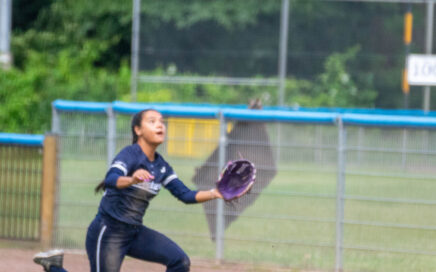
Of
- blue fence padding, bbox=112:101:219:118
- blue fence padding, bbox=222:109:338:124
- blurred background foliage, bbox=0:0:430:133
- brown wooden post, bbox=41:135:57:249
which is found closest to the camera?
blue fence padding, bbox=222:109:338:124

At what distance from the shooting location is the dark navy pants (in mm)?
6508

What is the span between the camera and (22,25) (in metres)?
41.7

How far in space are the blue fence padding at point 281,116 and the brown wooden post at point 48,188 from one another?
211 cm

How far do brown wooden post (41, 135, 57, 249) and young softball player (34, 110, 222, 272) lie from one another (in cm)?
372

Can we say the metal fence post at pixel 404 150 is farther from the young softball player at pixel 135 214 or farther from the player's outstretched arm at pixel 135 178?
the player's outstretched arm at pixel 135 178

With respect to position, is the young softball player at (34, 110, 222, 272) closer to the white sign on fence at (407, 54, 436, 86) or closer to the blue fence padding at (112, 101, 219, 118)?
the blue fence padding at (112, 101, 219, 118)

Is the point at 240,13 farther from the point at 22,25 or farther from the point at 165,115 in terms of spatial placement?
the point at 22,25

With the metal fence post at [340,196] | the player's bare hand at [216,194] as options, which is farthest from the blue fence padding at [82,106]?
the player's bare hand at [216,194]

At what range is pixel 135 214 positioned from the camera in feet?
21.7

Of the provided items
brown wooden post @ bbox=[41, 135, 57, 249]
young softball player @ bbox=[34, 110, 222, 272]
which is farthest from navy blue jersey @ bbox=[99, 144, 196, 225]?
brown wooden post @ bbox=[41, 135, 57, 249]

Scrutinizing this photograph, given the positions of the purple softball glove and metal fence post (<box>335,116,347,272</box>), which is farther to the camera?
metal fence post (<box>335,116,347,272</box>)

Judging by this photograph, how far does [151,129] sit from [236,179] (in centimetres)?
73

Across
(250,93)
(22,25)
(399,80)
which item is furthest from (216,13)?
(22,25)

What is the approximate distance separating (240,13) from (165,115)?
13947mm
